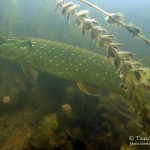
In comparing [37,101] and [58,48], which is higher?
[58,48]

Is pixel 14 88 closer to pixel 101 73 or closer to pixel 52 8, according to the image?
pixel 101 73

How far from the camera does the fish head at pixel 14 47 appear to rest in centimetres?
573

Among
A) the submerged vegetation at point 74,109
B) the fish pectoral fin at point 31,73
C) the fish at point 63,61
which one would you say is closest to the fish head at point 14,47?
the fish at point 63,61

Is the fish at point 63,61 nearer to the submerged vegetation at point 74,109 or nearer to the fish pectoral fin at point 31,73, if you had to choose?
the fish pectoral fin at point 31,73

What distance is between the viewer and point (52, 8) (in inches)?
363

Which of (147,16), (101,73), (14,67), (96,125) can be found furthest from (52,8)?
(96,125)

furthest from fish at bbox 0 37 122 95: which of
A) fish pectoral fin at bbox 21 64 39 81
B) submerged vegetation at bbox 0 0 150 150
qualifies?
submerged vegetation at bbox 0 0 150 150

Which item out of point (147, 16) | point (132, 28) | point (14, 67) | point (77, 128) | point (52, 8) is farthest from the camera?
point (147, 16)

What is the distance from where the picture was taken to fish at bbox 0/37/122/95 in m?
4.91

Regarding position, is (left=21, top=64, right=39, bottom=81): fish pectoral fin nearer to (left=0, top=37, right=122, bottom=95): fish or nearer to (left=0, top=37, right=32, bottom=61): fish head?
(left=0, top=37, right=122, bottom=95): fish

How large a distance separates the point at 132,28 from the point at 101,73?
209cm

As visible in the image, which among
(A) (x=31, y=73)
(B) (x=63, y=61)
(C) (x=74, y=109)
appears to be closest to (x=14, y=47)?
(A) (x=31, y=73)

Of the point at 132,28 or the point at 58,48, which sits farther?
Result: the point at 58,48

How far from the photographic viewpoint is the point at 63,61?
5266mm
